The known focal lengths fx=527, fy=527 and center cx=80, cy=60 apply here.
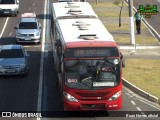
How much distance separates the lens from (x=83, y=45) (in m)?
20.0

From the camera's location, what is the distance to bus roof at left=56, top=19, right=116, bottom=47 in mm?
20578

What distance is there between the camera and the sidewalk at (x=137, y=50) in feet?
86.8

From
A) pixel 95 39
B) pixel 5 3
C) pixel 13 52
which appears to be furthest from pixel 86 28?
pixel 5 3

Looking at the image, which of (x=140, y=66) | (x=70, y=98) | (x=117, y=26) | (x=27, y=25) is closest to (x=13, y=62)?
(x=140, y=66)

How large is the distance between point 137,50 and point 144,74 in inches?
324

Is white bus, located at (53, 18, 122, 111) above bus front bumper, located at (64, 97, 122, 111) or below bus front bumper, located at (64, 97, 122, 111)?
above

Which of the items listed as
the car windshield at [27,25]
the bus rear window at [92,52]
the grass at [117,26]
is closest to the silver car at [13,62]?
the bus rear window at [92,52]

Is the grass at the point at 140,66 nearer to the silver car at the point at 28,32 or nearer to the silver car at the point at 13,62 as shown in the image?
the silver car at the point at 13,62

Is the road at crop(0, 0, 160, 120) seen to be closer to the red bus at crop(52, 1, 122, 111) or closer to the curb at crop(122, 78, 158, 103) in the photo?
the curb at crop(122, 78, 158, 103)

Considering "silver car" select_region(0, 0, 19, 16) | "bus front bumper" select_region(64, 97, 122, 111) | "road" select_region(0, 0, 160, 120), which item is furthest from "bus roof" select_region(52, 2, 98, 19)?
"silver car" select_region(0, 0, 19, 16)

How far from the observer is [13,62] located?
28.1 metres

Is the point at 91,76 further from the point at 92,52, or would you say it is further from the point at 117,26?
the point at 117,26

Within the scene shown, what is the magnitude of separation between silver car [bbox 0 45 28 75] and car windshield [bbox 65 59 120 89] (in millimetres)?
8456

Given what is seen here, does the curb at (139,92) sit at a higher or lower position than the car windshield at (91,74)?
lower
